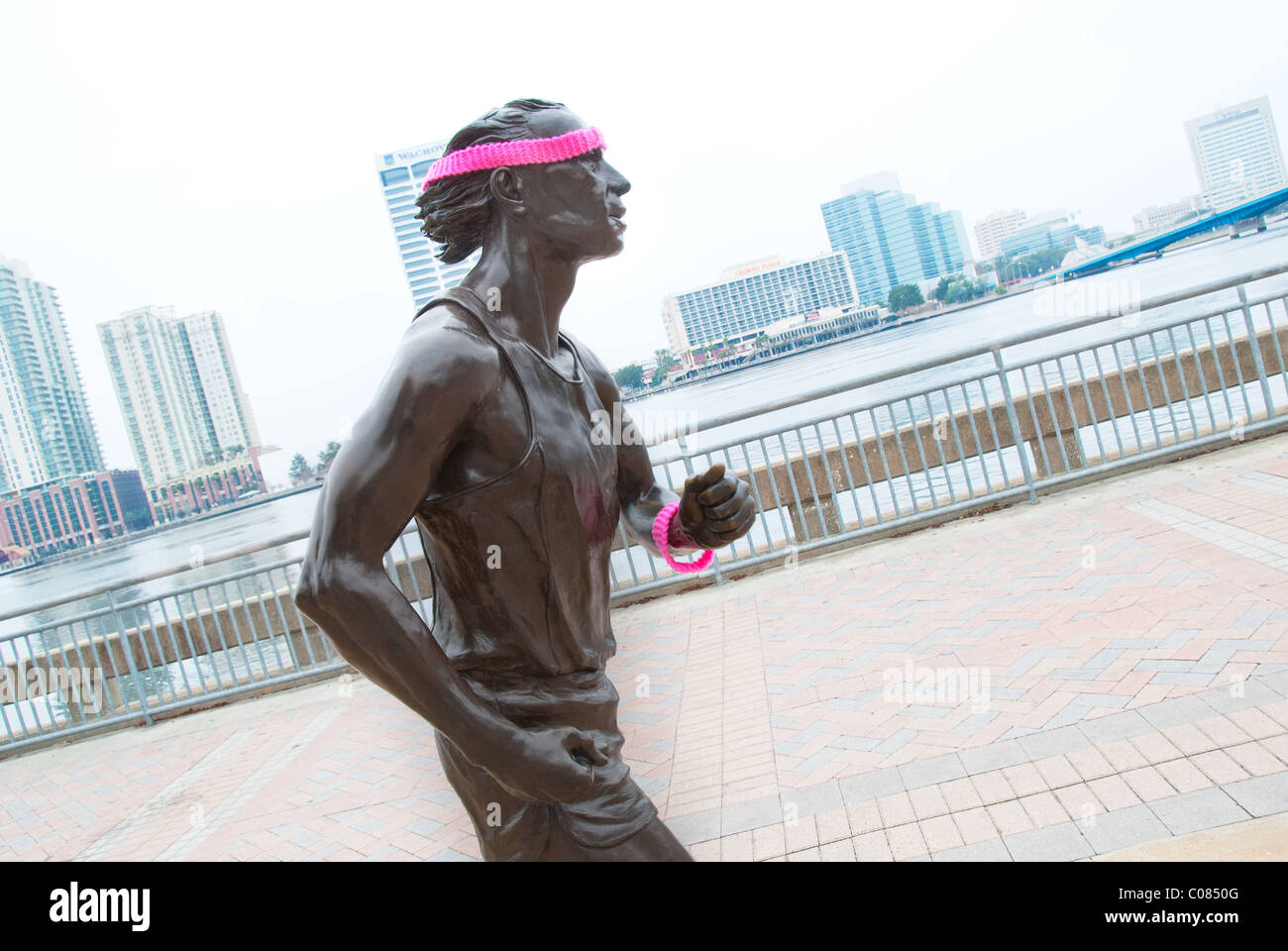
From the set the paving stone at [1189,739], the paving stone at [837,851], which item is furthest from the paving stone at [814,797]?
the paving stone at [1189,739]

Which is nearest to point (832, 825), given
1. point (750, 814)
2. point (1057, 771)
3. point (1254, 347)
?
point (750, 814)

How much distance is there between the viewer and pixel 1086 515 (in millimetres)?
7387

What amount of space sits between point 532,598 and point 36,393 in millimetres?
77458

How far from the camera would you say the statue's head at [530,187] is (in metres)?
1.66

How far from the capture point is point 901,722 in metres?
4.50

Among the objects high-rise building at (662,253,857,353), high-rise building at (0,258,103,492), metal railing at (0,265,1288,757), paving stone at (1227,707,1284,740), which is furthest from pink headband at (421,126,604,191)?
high-rise building at (0,258,103,492)

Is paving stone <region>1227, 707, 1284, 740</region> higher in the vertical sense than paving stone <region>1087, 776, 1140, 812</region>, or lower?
lower

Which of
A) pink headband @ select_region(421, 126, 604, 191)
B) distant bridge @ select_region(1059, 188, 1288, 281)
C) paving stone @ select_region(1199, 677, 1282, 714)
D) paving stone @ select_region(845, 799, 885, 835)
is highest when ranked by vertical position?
distant bridge @ select_region(1059, 188, 1288, 281)

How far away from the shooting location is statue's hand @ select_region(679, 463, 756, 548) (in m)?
1.69

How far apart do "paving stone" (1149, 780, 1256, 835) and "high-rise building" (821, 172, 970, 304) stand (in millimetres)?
69102

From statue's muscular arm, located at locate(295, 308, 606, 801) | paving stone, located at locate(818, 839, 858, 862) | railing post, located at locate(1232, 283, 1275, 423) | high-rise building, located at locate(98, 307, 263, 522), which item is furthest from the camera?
high-rise building, located at locate(98, 307, 263, 522)

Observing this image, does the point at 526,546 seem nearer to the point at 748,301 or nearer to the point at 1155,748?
the point at 1155,748

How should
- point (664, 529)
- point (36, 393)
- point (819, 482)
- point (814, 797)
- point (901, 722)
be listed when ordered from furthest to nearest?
point (36, 393)
point (819, 482)
point (901, 722)
point (814, 797)
point (664, 529)

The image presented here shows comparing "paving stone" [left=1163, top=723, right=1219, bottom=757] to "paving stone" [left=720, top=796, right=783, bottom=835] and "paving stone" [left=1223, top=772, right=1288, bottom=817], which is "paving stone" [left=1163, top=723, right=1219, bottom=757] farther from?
"paving stone" [left=720, top=796, right=783, bottom=835]
